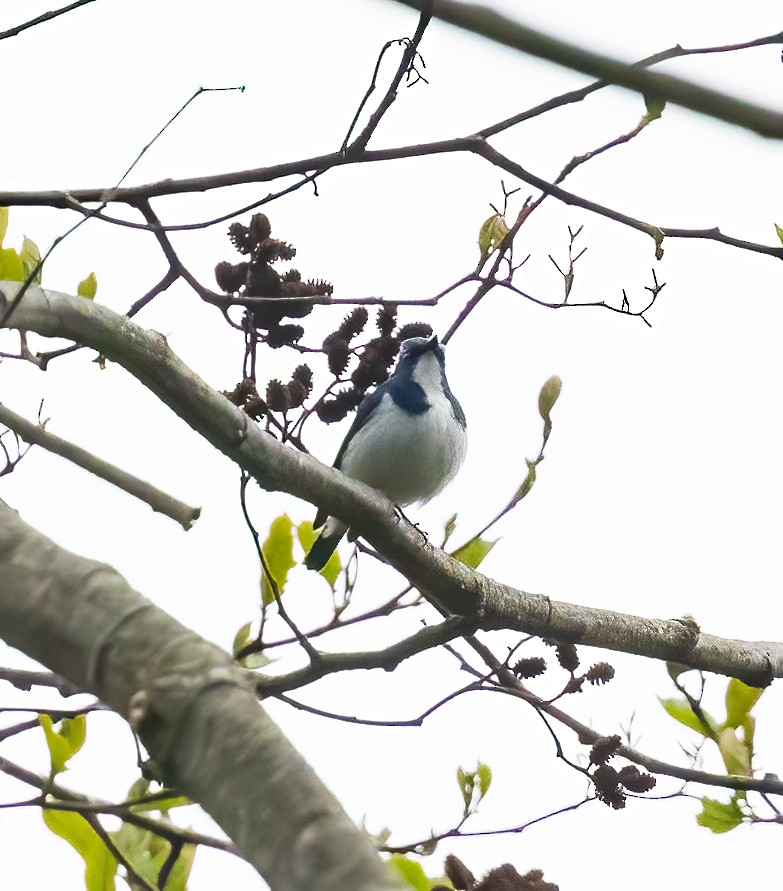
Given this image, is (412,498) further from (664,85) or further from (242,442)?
(664,85)

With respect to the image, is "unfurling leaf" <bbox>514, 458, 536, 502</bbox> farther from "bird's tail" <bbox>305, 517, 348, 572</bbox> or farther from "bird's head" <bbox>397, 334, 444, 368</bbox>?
"bird's head" <bbox>397, 334, 444, 368</bbox>

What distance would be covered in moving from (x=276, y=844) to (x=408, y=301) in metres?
2.34

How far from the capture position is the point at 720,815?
3.53 meters

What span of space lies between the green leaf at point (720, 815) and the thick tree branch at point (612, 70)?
9.78 feet

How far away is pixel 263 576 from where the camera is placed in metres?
3.39

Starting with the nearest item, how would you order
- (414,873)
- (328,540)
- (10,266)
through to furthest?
1. (414,873)
2. (10,266)
3. (328,540)

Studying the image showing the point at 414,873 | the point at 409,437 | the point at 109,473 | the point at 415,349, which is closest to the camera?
the point at 109,473

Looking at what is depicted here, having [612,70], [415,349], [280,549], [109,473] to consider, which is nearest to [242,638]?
[280,549]

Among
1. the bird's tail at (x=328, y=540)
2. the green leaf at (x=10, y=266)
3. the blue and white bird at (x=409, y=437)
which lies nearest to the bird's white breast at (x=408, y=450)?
the blue and white bird at (x=409, y=437)

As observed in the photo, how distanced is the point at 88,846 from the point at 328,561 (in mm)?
1121

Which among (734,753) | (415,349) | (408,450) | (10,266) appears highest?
(415,349)

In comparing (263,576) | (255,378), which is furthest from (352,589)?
(255,378)

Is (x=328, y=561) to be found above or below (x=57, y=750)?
above

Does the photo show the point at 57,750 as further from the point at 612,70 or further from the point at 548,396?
the point at 612,70
